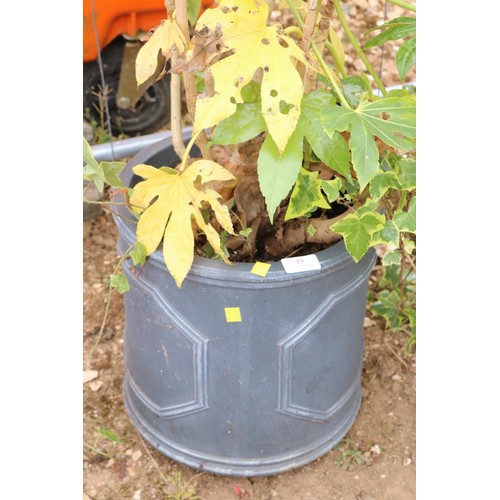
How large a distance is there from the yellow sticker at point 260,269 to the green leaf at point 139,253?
0.74ft

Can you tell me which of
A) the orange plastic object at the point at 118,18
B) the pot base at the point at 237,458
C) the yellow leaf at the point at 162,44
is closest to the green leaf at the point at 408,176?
the yellow leaf at the point at 162,44

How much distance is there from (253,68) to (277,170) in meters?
0.19

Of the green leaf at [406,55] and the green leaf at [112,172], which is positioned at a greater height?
the green leaf at [406,55]

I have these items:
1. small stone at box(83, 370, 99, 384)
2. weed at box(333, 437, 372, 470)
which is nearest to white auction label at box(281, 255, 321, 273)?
weed at box(333, 437, 372, 470)

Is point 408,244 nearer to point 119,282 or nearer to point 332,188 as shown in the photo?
point 332,188

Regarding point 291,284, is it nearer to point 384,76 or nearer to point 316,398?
point 316,398

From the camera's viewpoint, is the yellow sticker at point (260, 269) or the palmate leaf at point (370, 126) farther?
the yellow sticker at point (260, 269)

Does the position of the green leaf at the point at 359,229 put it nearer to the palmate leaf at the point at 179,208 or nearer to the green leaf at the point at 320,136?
the green leaf at the point at 320,136

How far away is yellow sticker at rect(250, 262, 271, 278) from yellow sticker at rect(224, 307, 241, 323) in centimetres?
11

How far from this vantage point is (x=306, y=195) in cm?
154

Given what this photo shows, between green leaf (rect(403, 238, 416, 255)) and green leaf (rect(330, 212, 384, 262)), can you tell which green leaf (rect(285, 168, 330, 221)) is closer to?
green leaf (rect(330, 212, 384, 262))

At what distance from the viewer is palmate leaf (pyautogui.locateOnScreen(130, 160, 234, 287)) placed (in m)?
1.44

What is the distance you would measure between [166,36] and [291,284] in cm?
55

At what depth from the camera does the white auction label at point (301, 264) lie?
4.99 feet
